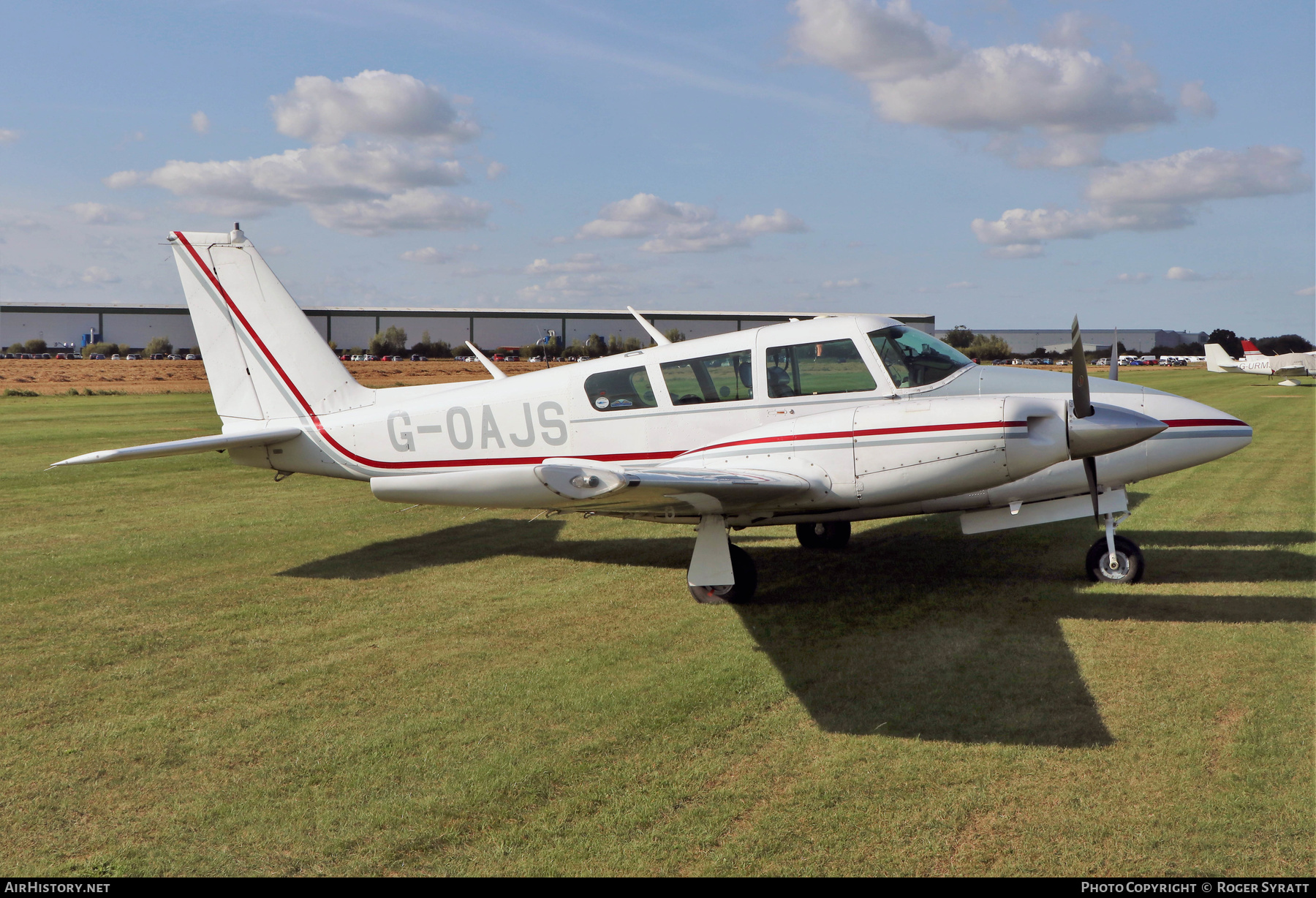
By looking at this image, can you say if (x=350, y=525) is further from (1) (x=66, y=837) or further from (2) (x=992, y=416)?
(2) (x=992, y=416)

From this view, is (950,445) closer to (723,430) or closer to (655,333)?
(723,430)

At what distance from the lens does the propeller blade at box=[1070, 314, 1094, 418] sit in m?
6.02

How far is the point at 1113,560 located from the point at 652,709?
210 inches

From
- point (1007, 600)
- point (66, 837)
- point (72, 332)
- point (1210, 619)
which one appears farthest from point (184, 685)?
point (72, 332)

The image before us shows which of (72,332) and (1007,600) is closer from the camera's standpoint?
(1007,600)

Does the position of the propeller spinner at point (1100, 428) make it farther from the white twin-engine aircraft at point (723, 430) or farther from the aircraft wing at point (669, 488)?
the aircraft wing at point (669, 488)

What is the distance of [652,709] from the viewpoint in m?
5.51

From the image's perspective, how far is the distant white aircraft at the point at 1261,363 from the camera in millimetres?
52469

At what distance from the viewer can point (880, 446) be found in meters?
6.77

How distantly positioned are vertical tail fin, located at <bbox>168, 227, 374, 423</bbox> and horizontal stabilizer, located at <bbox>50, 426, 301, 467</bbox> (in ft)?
1.09

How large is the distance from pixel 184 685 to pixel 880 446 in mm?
5660

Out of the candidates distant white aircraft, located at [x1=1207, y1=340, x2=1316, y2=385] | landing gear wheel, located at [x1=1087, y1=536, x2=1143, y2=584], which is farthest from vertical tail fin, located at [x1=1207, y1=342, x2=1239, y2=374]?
landing gear wheel, located at [x1=1087, y1=536, x2=1143, y2=584]

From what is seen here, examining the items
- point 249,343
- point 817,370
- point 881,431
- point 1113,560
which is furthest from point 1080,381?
point 249,343

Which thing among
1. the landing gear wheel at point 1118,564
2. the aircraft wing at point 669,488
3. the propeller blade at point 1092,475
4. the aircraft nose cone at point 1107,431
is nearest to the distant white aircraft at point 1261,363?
the landing gear wheel at point 1118,564
